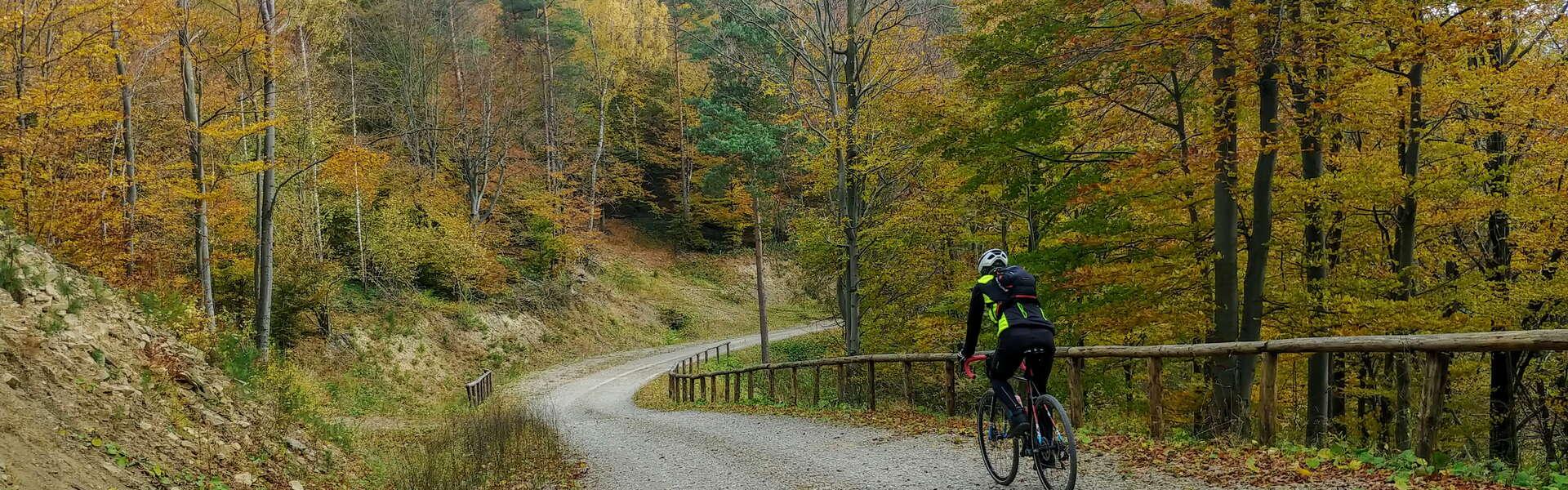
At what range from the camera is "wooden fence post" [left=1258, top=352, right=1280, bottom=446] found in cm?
634

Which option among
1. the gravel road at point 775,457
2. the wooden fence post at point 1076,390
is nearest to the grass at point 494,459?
the gravel road at point 775,457

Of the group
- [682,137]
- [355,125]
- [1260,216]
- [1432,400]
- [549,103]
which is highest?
[549,103]

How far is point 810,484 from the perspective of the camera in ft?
23.1

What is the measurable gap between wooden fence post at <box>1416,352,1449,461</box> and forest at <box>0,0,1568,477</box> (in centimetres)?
155

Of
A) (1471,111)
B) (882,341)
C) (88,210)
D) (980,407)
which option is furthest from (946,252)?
(88,210)

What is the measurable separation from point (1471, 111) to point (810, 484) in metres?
12.0

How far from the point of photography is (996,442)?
19.7 feet

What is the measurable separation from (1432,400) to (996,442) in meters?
2.82

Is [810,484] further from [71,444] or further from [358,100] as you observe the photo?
[358,100]

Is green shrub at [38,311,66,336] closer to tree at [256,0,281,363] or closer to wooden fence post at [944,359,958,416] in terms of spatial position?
tree at [256,0,281,363]

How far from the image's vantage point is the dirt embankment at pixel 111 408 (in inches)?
227

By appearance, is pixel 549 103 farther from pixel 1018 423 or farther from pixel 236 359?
pixel 1018 423

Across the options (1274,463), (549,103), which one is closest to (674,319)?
(549,103)

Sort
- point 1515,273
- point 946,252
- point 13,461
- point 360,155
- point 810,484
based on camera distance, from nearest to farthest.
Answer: point 13,461 → point 810,484 → point 1515,273 → point 360,155 → point 946,252
